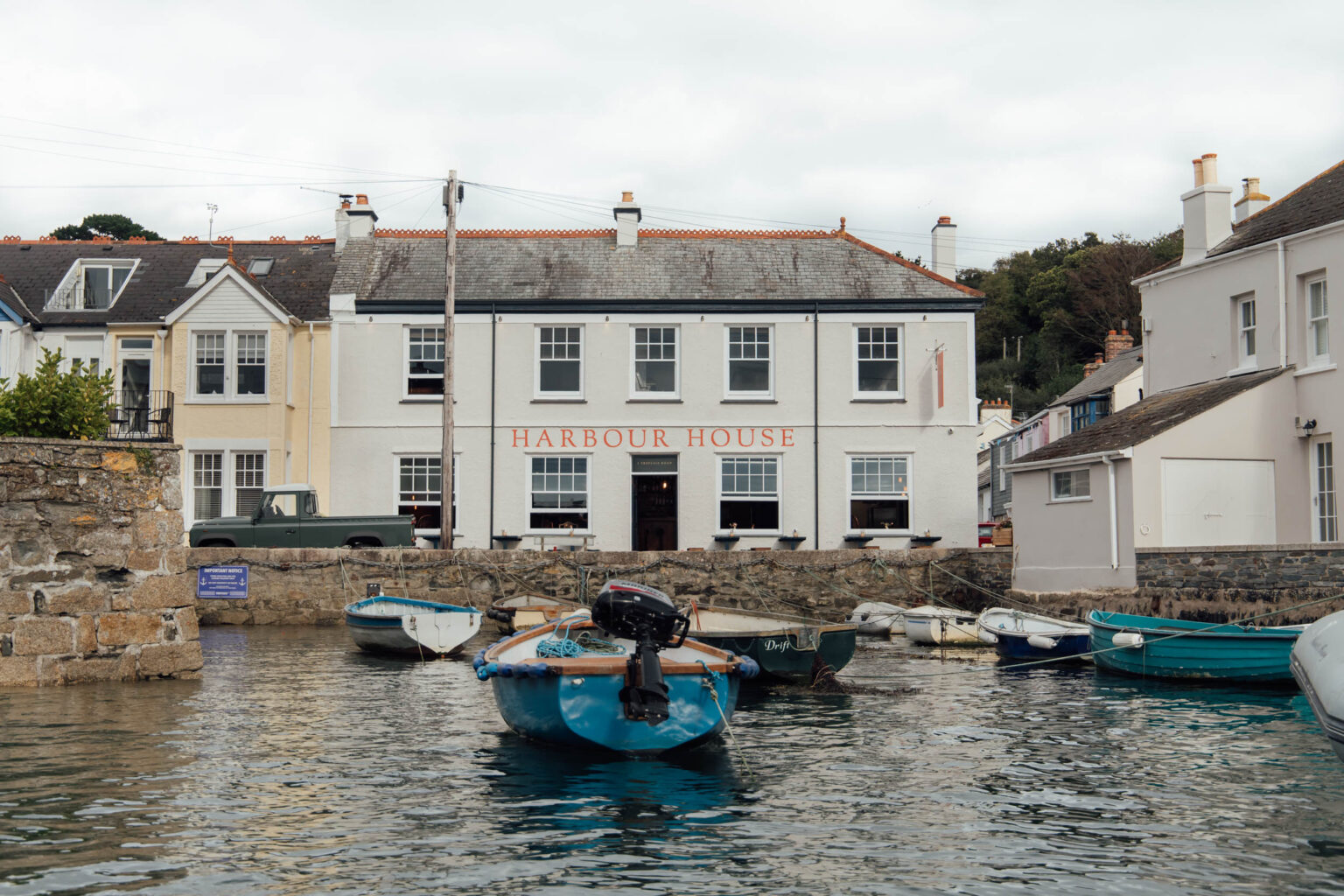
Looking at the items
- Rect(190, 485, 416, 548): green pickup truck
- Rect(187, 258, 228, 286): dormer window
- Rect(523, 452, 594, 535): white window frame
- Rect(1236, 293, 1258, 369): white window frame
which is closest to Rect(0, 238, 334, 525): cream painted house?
Rect(187, 258, 228, 286): dormer window

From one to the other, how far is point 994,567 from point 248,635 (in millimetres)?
16581

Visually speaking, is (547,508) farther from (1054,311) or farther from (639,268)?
(1054,311)

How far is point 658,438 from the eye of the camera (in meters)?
33.0

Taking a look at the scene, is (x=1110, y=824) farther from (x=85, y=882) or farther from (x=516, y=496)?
(x=516, y=496)

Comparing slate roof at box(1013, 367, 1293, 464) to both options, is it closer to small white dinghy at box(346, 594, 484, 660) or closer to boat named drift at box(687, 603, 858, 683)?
boat named drift at box(687, 603, 858, 683)

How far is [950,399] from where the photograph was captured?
33.0m

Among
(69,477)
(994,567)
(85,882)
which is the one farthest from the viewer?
(994,567)

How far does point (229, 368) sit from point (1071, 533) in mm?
21043

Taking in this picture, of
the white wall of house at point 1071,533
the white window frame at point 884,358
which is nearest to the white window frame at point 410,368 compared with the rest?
the white window frame at point 884,358

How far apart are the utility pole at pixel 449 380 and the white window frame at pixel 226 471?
16.2ft

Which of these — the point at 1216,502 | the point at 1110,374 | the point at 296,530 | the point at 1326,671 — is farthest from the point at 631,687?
the point at 1110,374

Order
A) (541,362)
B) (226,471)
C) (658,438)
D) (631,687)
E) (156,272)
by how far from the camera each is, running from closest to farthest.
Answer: (631,687)
(226,471)
(658,438)
(541,362)
(156,272)

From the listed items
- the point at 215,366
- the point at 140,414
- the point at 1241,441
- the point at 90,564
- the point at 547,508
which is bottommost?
the point at 90,564

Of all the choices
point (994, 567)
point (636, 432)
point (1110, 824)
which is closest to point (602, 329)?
point (636, 432)
